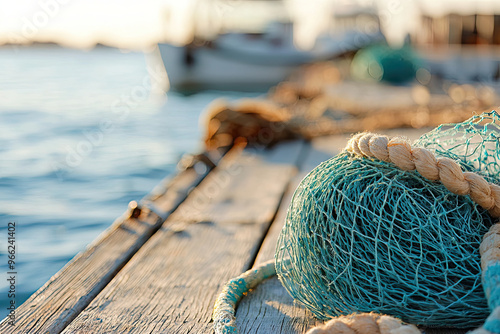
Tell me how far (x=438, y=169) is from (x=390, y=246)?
29 cm

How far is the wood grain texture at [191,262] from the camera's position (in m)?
2.16

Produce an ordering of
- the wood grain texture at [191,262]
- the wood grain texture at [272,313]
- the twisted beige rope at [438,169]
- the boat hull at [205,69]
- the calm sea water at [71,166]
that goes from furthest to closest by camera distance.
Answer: the boat hull at [205,69], the calm sea water at [71,166], the wood grain texture at [191,262], the wood grain texture at [272,313], the twisted beige rope at [438,169]

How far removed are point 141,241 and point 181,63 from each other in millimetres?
24019

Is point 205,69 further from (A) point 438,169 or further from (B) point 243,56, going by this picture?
(A) point 438,169

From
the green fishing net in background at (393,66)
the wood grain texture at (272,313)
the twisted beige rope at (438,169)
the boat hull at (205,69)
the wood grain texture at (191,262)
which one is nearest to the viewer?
the twisted beige rope at (438,169)

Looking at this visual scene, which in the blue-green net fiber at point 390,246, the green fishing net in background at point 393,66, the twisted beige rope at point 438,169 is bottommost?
the green fishing net in background at point 393,66

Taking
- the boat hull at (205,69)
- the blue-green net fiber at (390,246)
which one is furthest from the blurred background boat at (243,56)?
the blue-green net fiber at (390,246)

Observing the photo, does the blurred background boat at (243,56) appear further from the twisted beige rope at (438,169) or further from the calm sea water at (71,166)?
the twisted beige rope at (438,169)

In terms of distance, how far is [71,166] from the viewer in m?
8.06

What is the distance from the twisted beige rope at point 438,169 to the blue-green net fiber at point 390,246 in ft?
0.21

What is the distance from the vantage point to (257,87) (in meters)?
26.5

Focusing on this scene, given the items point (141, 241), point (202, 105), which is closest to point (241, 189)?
point (141, 241)

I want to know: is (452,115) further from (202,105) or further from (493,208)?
(202,105)

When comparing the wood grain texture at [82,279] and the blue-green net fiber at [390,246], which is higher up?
the blue-green net fiber at [390,246]
